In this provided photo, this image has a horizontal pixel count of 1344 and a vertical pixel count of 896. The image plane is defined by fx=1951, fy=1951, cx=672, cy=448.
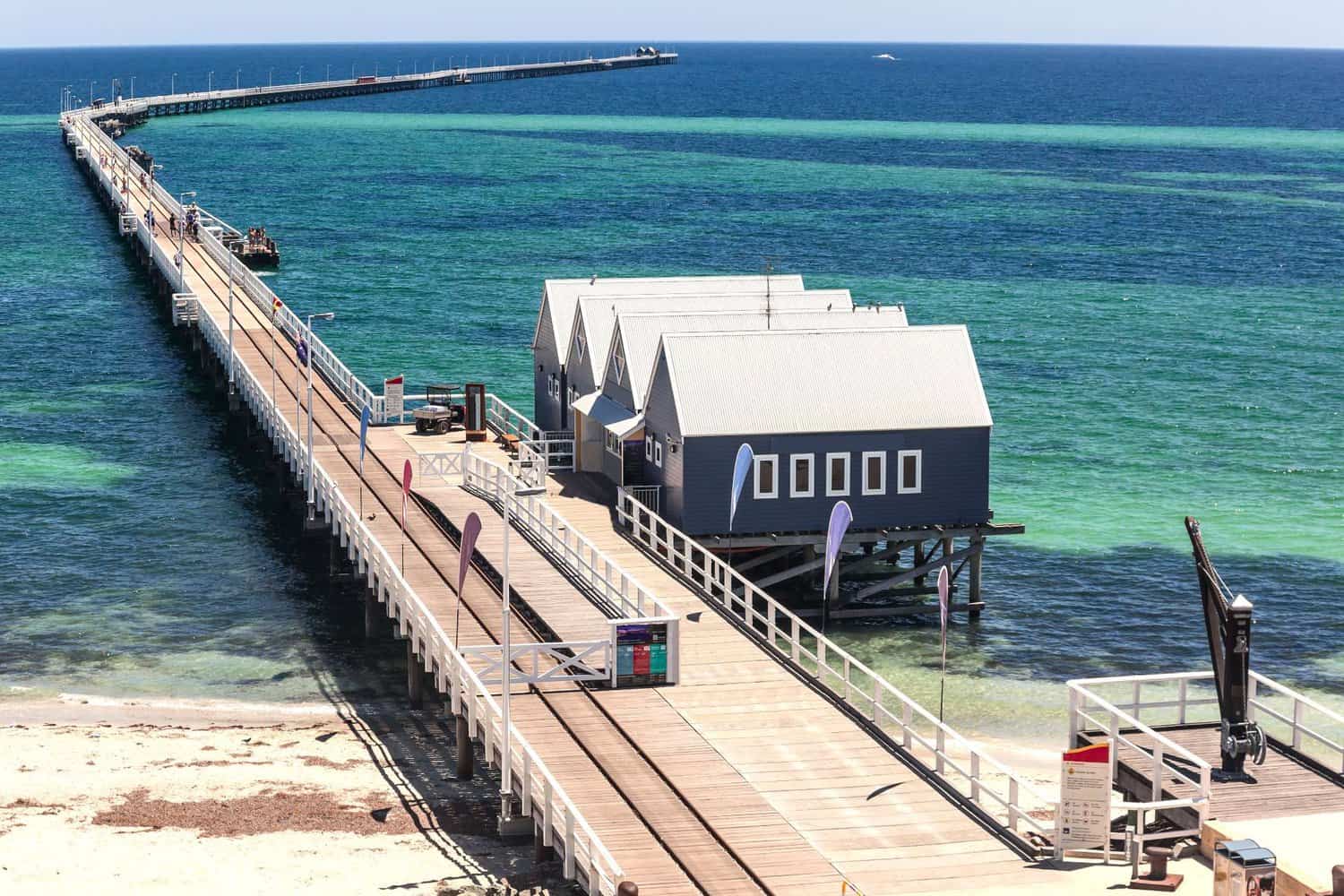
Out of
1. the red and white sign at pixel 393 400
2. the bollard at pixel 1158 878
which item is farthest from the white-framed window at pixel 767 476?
the bollard at pixel 1158 878

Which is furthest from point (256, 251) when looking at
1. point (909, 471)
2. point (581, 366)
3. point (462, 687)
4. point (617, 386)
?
point (462, 687)

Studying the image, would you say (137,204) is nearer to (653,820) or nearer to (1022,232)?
(1022,232)

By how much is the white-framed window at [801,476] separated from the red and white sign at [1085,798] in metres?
23.1

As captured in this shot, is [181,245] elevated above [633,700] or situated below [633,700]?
above

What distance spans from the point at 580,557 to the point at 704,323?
40.8ft

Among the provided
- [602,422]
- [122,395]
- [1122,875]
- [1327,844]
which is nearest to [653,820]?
[1122,875]

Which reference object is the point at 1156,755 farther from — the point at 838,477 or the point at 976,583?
the point at 976,583

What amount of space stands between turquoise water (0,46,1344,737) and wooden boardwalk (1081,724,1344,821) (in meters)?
12.3

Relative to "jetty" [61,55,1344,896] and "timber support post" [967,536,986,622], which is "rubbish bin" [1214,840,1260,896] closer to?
"jetty" [61,55,1344,896]

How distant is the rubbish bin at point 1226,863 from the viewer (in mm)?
27141

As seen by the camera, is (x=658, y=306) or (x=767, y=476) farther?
(x=658, y=306)

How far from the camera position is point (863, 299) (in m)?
108

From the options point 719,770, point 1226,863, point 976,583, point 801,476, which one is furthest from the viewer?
point 976,583

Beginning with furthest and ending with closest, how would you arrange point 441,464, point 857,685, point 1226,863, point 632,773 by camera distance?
1. point 441,464
2. point 857,685
3. point 632,773
4. point 1226,863
